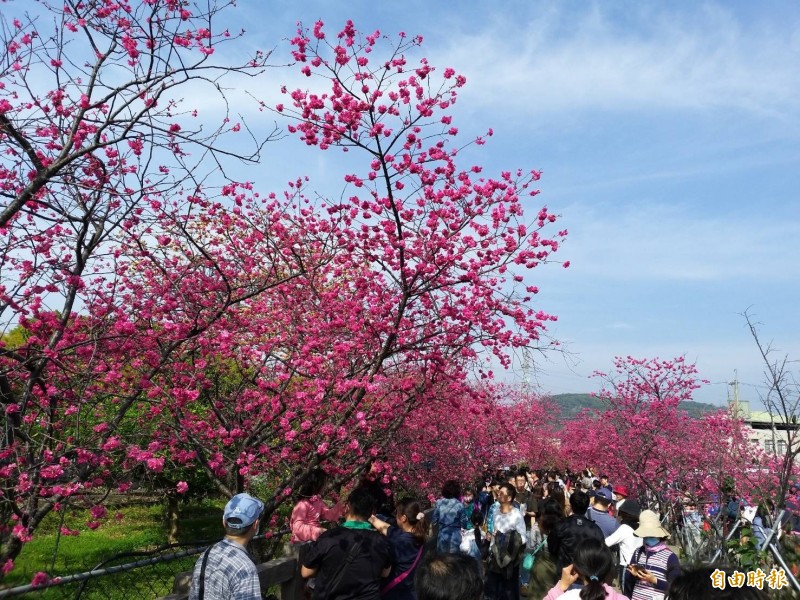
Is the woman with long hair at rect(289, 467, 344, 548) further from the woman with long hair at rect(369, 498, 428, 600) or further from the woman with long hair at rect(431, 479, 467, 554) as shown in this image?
the woman with long hair at rect(431, 479, 467, 554)

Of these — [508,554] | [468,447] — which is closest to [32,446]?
[508,554]

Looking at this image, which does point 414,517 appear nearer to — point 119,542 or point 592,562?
point 592,562

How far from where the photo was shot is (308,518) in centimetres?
567

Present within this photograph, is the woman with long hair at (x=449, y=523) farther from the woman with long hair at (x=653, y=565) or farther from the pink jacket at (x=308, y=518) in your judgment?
the woman with long hair at (x=653, y=565)

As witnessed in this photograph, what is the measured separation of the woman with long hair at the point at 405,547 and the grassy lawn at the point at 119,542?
3.59 metres

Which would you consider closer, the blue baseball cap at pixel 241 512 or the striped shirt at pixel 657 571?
the blue baseball cap at pixel 241 512

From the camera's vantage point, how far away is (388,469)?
10172mm

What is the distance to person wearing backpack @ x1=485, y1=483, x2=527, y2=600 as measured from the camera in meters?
6.89

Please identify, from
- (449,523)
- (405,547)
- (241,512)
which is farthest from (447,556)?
(449,523)

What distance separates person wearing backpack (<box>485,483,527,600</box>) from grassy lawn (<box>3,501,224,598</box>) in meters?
3.95

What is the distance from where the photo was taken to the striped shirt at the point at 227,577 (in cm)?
320

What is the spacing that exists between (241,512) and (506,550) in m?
4.45

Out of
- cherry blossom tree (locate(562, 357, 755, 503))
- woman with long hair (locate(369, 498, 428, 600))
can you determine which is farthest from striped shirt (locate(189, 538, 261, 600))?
cherry blossom tree (locate(562, 357, 755, 503))

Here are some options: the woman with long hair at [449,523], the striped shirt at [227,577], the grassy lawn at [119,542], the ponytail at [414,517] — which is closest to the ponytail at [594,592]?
the striped shirt at [227,577]
